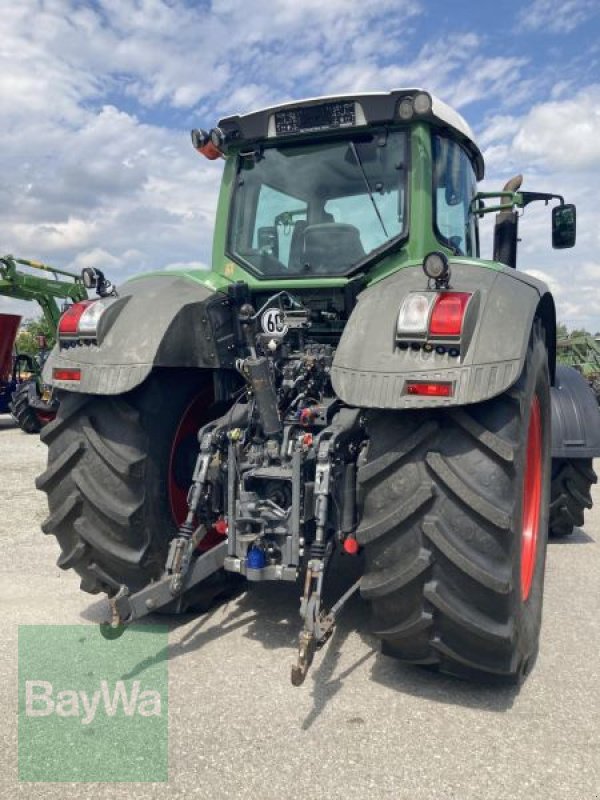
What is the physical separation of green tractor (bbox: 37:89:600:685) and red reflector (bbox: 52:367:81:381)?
12mm

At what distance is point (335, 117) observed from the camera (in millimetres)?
3701

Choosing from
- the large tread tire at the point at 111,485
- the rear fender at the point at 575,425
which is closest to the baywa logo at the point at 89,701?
the large tread tire at the point at 111,485

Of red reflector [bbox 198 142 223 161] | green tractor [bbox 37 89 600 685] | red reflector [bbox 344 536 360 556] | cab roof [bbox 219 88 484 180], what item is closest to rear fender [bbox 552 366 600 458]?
green tractor [bbox 37 89 600 685]

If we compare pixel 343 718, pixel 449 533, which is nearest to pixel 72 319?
pixel 449 533

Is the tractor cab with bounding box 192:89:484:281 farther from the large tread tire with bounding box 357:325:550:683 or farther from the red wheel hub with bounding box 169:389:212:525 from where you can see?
the large tread tire with bounding box 357:325:550:683

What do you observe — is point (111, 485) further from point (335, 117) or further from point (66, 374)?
point (335, 117)

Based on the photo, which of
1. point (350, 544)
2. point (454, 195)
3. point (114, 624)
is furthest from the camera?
point (454, 195)

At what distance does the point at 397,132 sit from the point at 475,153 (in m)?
0.87

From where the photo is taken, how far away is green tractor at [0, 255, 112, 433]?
42.5ft

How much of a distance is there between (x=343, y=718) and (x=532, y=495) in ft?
5.47

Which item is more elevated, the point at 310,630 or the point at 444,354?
the point at 444,354

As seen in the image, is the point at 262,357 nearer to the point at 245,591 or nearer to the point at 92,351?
the point at 92,351

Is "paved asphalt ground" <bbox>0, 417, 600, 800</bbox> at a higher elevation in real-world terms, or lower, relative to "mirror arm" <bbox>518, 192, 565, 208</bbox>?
lower

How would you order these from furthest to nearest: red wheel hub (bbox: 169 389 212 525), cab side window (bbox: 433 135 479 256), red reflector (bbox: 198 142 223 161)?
red reflector (bbox: 198 142 223 161) → cab side window (bbox: 433 135 479 256) → red wheel hub (bbox: 169 389 212 525)
